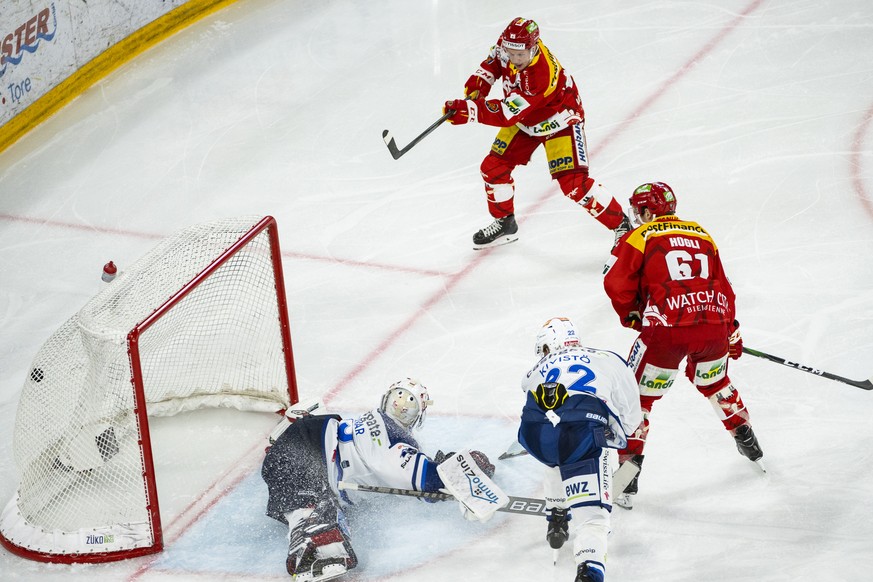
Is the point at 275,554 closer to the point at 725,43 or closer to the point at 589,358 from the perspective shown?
the point at 589,358

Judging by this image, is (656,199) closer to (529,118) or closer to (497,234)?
(529,118)

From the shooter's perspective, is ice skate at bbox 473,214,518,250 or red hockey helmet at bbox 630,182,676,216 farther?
ice skate at bbox 473,214,518,250

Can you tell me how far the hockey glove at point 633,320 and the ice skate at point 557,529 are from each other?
2.13 ft

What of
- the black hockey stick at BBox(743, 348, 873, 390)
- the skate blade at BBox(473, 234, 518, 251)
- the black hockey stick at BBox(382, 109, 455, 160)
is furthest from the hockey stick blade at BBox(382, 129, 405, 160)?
the black hockey stick at BBox(743, 348, 873, 390)

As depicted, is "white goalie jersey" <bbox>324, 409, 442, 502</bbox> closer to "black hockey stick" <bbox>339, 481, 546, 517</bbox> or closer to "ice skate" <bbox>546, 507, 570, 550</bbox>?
"black hockey stick" <bbox>339, 481, 546, 517</bbox>

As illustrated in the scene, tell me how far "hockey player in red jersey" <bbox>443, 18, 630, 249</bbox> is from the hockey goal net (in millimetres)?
1301

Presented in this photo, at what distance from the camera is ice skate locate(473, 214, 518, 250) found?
544 cm

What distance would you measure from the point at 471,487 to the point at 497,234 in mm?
2006

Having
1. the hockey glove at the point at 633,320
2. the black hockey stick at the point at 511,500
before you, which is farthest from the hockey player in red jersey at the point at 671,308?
the black hockey stick at the point at 511,500

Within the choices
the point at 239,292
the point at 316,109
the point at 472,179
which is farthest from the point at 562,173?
the point at 316,109

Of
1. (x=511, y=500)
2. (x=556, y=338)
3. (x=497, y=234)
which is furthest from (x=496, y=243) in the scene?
(x=511, y=500)

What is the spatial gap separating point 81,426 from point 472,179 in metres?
2.78

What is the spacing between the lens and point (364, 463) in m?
3.76

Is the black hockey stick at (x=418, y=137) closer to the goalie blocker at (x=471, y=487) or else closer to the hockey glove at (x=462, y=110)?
the hockey glove at (x=462, y=110)
